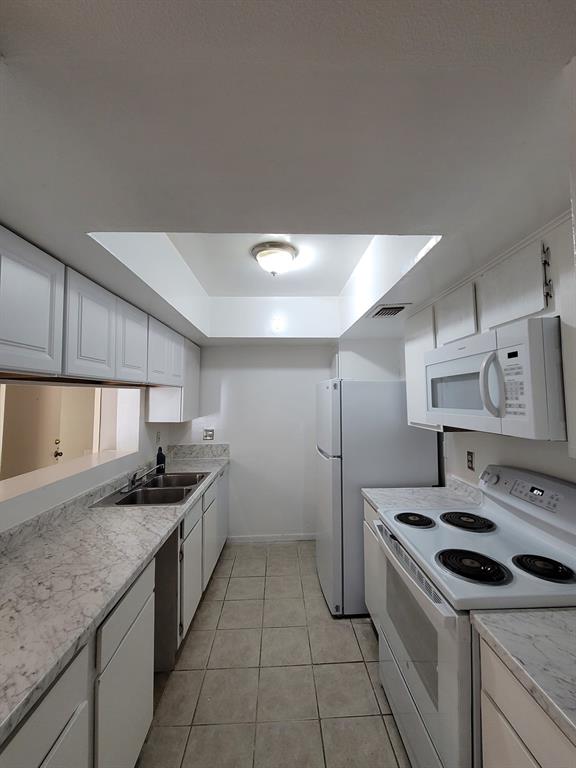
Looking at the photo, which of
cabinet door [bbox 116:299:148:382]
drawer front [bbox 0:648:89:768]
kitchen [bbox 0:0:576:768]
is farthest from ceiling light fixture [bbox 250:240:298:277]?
drawer front [bbox 0:648:89:768]

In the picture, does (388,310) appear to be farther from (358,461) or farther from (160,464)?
(160,464)

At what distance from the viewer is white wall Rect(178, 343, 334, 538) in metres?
3.39

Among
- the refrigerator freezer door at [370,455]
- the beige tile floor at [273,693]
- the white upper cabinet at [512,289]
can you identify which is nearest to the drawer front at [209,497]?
the beige tile floor at [273,693]

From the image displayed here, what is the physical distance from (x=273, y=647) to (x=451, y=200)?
8.20 ft

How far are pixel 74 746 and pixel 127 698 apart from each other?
0.34 metres

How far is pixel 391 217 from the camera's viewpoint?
107 cm

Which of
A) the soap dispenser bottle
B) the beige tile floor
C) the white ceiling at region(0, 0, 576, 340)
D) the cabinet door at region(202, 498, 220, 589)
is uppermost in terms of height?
the white ceiling at region(0, 0, 576, 340)

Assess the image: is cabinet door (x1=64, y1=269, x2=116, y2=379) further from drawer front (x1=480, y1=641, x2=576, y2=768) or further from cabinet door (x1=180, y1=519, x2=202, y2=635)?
drawer front (x1=480, y1=641, x2=576, y2=768)

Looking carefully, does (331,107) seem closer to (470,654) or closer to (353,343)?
(470,654)

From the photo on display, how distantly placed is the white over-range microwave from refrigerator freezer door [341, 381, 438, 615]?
32.8 inches

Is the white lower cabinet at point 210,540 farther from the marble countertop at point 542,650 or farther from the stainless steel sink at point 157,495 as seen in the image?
the marble countertop at point 542,650

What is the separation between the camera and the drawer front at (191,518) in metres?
1.90

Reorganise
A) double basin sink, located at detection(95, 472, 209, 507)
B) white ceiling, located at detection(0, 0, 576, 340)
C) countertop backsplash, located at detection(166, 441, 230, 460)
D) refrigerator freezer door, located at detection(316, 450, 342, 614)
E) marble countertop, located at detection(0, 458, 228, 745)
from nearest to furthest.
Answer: white ceiling, located at detection(0, 0, 576, 340) → marble countertop, located at detection(0, 458, 228, 745) → double basin sink, located at detection(95, 472, 209, 507) → refrigerator freezer door, located at detection(316, 450, 342, 614) → countertop backsplash, located at detection(166, 441, 230, 460)

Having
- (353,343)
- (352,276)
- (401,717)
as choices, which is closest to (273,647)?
(401,717)
